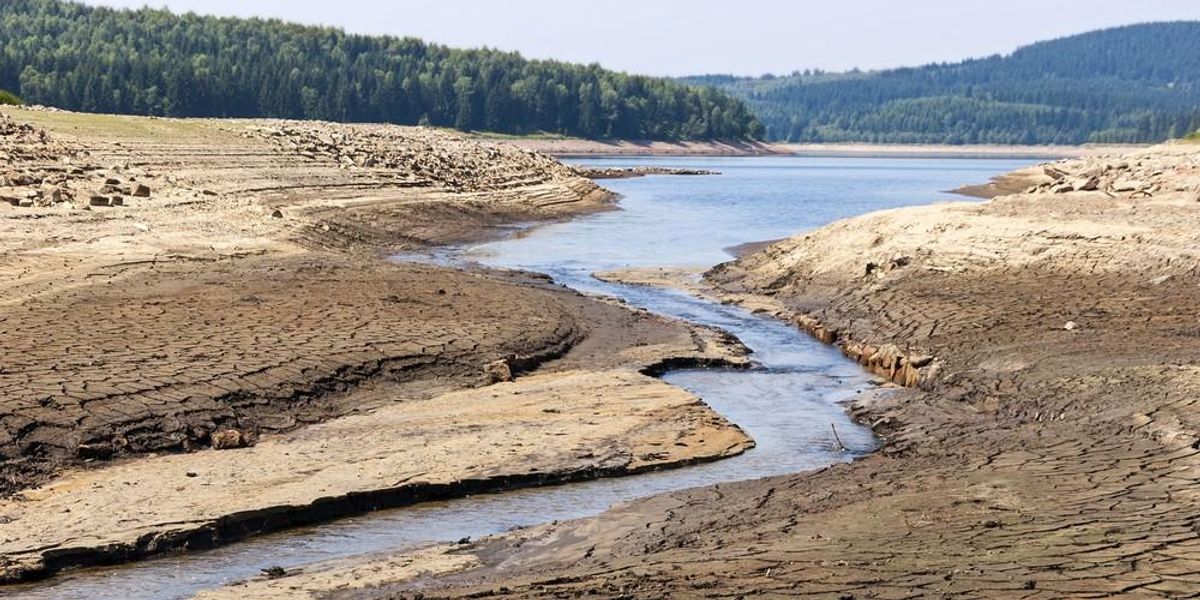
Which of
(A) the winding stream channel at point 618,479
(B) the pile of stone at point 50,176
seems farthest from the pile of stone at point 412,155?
(B) the pile of stone at point 50,176

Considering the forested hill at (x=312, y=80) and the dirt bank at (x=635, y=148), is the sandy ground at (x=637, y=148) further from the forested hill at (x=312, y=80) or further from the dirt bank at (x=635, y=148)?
the forested hill at (x=312, y=80)

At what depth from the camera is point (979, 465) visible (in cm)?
1245

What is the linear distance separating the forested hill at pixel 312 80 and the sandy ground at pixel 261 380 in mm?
82117

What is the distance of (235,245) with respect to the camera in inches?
982

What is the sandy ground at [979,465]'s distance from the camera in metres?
8.98

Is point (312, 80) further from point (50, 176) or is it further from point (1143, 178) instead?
point (1143, 178)

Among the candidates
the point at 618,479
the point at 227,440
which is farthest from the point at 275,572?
the point at 618,479

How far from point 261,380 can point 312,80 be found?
4613 inches

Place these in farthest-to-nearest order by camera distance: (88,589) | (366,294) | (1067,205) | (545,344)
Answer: (1067,205), (366,294), (545,344), (88,589)

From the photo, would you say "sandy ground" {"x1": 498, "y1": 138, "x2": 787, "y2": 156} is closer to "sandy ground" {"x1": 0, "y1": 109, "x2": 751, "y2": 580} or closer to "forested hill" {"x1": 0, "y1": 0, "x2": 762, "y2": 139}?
"forested hill" {"x1": 0, "y1": 0, "x2": 762, "y2": 139}

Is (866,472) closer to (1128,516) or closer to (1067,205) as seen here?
(1128,516)

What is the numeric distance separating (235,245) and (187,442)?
12.2 metres

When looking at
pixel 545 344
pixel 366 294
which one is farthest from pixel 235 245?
pixel 545 344

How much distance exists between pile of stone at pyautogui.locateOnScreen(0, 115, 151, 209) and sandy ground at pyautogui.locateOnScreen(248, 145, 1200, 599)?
13198 mm
